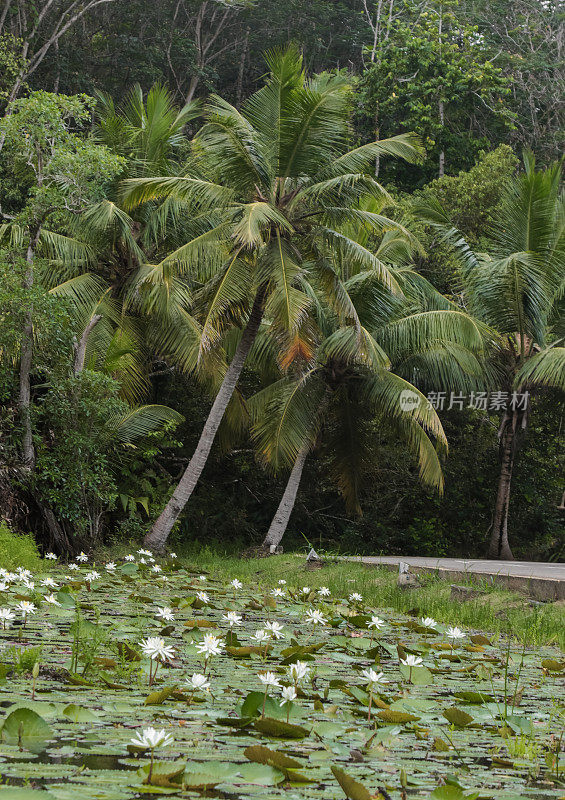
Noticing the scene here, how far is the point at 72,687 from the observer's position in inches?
124

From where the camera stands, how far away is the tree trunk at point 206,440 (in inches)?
528

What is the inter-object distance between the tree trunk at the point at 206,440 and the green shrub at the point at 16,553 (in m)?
3.91

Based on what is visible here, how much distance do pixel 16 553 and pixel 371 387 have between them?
7.81 meters

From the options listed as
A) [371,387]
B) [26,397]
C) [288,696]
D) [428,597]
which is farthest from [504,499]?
[288,696]

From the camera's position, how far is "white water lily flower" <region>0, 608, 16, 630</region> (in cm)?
373

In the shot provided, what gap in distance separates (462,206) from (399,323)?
21.5ft

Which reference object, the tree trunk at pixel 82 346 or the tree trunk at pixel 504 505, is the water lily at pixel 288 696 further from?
the tree trunk at pixel 504 505

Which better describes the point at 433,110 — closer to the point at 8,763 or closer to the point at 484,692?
the point at 484,692

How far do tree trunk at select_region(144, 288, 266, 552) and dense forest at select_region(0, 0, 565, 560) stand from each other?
38 millimetres

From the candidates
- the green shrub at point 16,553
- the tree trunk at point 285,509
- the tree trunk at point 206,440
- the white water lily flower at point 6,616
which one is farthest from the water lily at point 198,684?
the tree trunk at point 285,509

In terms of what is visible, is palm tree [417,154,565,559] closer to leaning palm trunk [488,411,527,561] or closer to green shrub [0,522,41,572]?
leaning palm trunk [488,411,527,561]

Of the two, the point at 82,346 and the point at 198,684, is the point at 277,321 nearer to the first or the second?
the point at 82,346

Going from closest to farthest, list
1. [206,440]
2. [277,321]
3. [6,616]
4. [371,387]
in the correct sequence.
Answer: [6,616] → [277,321] → [206,440] → [371,387]

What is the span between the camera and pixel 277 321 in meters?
11.9
